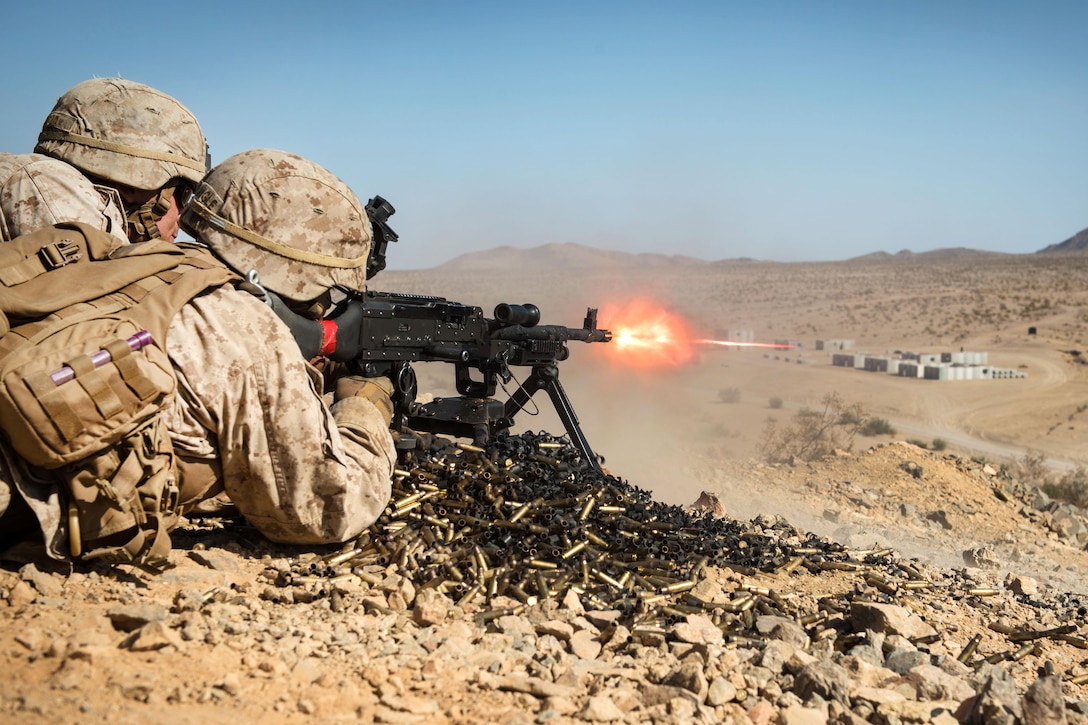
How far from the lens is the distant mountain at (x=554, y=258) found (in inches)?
5492

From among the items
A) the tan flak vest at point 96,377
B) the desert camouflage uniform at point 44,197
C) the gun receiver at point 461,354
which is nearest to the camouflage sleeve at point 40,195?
the desert camouflage uniform at point 44,197

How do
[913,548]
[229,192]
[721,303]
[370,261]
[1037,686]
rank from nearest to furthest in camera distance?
1. [1037,686]
2. [229,192]
3. [370,261]
4. [913,548]
5. [721,303]

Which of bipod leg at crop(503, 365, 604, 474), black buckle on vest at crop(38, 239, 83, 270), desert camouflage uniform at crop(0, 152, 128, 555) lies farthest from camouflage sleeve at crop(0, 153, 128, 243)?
bipod leg at crop(503, 365, 604, 474)

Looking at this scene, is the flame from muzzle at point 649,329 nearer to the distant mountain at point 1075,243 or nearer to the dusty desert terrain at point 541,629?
the dusty desert terrain at point 541,629

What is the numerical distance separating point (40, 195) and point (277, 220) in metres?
2.10

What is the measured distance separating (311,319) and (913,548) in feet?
21.4

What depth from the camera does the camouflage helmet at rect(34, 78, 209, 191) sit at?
632 centimetres

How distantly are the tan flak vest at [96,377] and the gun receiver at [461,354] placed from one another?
7.26ft

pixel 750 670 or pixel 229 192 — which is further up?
pixel 229 192

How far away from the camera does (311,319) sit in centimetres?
524

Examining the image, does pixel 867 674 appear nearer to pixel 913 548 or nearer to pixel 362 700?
pixel 362 700

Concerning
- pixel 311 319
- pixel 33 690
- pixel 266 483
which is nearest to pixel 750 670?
pixel 266 483

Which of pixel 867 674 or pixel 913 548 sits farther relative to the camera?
pixel 913 548

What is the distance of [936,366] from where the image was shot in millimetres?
29844
